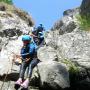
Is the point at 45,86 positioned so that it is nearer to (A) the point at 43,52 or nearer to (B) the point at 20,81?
(B) the point at 20,81

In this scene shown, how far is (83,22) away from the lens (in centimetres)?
2447

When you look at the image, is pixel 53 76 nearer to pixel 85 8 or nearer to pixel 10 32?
pixel 85 8

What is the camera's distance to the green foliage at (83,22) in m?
23.4

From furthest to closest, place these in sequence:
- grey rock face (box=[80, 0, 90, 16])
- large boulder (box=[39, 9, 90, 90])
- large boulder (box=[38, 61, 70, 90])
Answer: grey rock face (box=[80, 0, 90, 16])
large boulder (box=[39, 9, 90, 90])
large boulder (box=[38, 61, 70, 90])

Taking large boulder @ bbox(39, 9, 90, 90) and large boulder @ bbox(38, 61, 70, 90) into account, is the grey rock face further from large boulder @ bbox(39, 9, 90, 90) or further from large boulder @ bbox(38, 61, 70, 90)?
large boulder @ bbox(38, 61, 70, 90)

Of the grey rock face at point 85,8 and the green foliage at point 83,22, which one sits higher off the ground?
the grey rock face at point 85,8

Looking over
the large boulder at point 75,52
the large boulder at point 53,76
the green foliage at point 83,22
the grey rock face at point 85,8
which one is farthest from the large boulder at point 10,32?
the grey rock face at point 85,8

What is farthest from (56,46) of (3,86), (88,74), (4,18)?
(4,18)

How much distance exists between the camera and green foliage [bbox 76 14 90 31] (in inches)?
921

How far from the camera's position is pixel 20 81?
14.8m

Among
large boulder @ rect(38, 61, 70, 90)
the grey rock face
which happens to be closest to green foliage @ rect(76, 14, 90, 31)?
the grey rock face

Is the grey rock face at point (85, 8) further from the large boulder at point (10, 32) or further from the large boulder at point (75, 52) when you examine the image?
the large boulder at point (10, 32)

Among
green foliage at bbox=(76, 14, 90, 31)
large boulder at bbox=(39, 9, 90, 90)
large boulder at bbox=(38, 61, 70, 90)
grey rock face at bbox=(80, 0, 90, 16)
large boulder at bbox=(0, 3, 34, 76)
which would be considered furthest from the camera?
grey rock face at bbox=(80, 0, 90, 16)

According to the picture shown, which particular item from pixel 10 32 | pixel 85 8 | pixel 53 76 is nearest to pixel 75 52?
pixel 53 76
